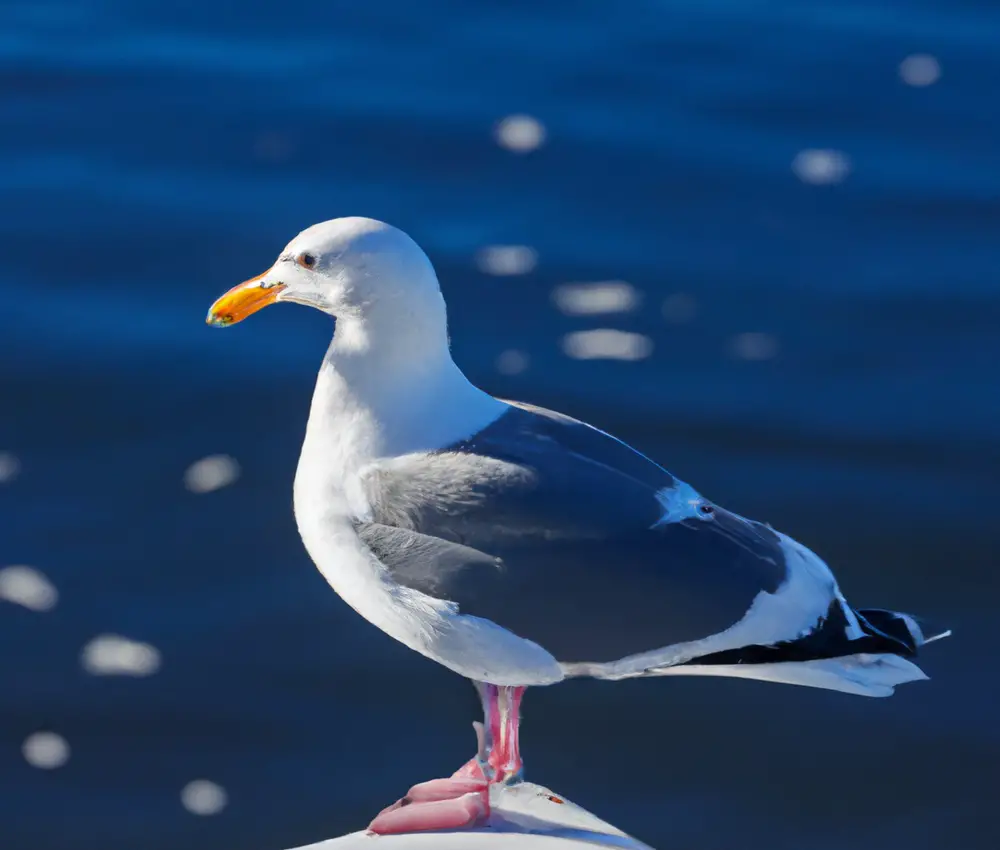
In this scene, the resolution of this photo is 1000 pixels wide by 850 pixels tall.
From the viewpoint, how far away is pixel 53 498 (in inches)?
135

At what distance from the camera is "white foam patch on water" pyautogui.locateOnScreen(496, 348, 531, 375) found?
3811 mm

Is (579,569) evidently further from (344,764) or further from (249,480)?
(249,480)

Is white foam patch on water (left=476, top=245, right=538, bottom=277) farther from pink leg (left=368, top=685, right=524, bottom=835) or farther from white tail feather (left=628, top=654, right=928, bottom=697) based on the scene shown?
white tail feather (left=628, top=654, right=928, bottom=697)

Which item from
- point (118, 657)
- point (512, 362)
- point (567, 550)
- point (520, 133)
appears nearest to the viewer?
point (567, 550)

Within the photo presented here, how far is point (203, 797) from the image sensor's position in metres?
2.78

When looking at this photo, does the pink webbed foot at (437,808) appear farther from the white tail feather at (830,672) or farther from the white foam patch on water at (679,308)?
the white foam patch on water at (679,308)

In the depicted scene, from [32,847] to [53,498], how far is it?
0.93 m

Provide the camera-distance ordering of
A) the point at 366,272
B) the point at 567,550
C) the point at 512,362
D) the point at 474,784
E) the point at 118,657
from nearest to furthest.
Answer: the point at 567,550 → the point at 366,272 → the point at 474,784 → the point at 118,657 → the point at 512,362

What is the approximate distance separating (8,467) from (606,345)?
4.63 ft

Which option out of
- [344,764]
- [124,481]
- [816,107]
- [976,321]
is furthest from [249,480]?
[816,107]

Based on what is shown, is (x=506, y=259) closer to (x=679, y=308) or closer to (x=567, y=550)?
(x=679, y=308)

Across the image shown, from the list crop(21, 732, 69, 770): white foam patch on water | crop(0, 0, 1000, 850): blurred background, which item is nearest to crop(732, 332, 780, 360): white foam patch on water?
crop(0, 0, 1000, 850): blurred background

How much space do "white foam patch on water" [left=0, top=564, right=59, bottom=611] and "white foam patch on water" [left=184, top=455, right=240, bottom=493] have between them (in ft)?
1.28

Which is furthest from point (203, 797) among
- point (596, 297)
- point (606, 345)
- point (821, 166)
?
point (821, 166)
